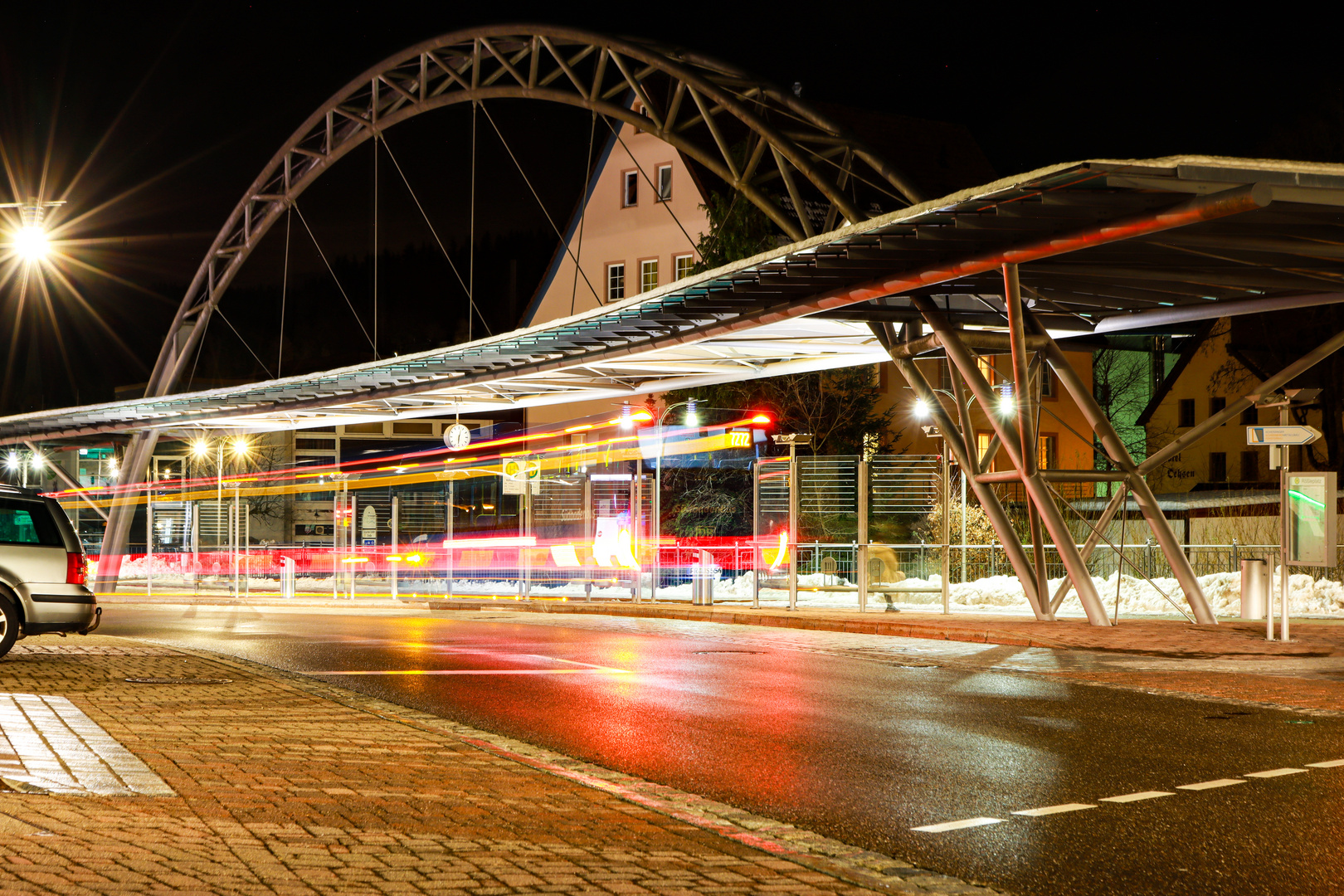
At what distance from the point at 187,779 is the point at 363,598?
28267mm

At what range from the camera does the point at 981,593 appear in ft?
89.7

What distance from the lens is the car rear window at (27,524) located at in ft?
48.6

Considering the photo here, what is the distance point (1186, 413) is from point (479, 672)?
5167cm

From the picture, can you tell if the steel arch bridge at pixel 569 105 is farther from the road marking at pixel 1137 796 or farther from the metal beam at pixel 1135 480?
the road marking at pixel 1137 796

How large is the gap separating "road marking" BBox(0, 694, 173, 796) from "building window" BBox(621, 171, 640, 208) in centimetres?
4177

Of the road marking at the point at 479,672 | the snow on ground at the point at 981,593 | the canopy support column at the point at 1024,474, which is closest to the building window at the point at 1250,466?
the snow on ground at the point at 981,593

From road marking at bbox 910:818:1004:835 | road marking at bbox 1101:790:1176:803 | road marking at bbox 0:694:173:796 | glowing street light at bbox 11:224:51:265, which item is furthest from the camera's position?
glowing street light at bbox 11:224:51:265

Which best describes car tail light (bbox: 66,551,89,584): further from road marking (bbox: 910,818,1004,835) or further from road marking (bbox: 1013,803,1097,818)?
road marking (bbox: 1013,803,1097,818)

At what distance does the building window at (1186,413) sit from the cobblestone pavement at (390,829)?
2181 inches

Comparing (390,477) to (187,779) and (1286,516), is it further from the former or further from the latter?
(187,779)

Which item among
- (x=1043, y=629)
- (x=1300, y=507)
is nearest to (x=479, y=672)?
(x=1043, y=629)

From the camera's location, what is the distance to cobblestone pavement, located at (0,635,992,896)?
562 centimetres

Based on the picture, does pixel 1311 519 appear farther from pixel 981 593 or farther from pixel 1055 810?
pixel 1055 810

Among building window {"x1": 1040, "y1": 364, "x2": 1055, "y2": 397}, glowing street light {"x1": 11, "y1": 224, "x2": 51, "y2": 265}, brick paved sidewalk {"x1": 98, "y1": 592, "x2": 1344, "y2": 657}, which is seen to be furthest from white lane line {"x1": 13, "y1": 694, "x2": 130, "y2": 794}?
building window {"x1": 1040, "y1": 364, "x2": 1055, "y2": 397}
